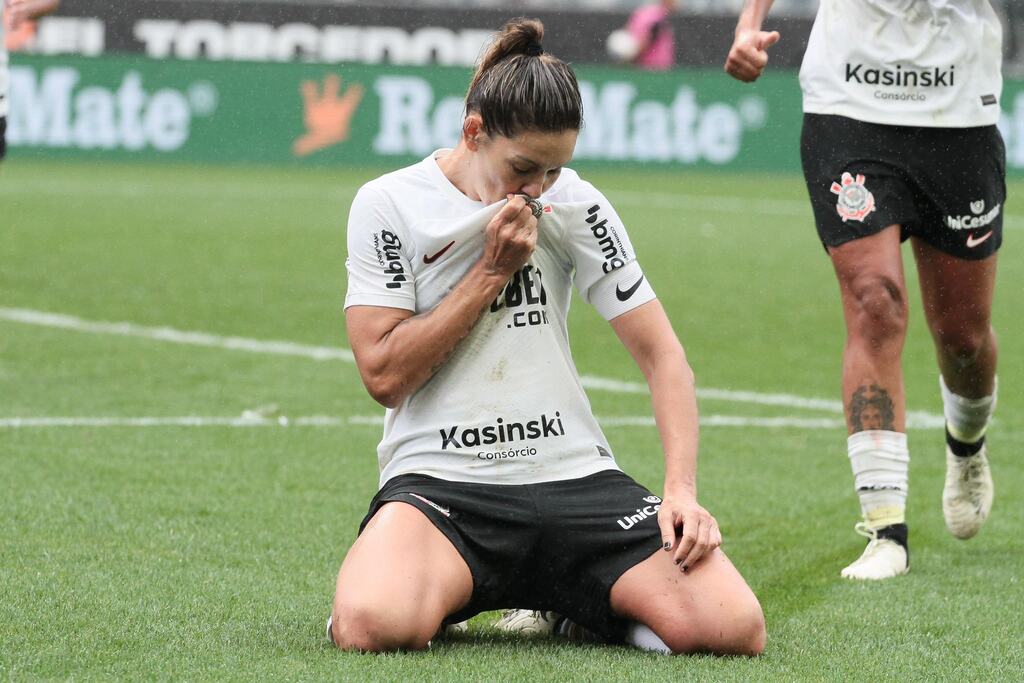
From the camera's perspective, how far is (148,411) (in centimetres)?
675

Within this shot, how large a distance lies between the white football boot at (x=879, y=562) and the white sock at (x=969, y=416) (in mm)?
744

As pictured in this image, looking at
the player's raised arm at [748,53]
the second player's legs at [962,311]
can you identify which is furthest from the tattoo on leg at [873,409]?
A: the player's raised arm at [748,53]

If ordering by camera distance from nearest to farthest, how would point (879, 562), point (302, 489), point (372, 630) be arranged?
point (372, 630) → point (879, 562) → point (302, 489)

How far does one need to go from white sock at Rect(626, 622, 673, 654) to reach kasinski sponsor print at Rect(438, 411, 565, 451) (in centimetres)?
47

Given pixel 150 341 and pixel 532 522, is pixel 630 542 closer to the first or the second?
pixel 532 522

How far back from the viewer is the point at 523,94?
11.9 ft

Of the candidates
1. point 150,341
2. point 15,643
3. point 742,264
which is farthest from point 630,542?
point 742,264

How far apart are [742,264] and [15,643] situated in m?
9.45

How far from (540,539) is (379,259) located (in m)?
0.70

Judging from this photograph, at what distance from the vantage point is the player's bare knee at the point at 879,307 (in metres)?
4.82

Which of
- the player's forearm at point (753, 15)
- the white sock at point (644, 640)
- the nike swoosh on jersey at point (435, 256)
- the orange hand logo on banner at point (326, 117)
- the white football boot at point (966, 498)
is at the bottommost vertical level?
the orange hand logo on banner at point (326, 117)

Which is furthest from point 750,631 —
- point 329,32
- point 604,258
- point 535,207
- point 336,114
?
point 329,32

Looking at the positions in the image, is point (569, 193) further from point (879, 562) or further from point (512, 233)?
point (879, 562)

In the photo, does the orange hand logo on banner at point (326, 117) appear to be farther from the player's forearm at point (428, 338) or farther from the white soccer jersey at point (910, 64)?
the player's forearm at point (428, 338)
